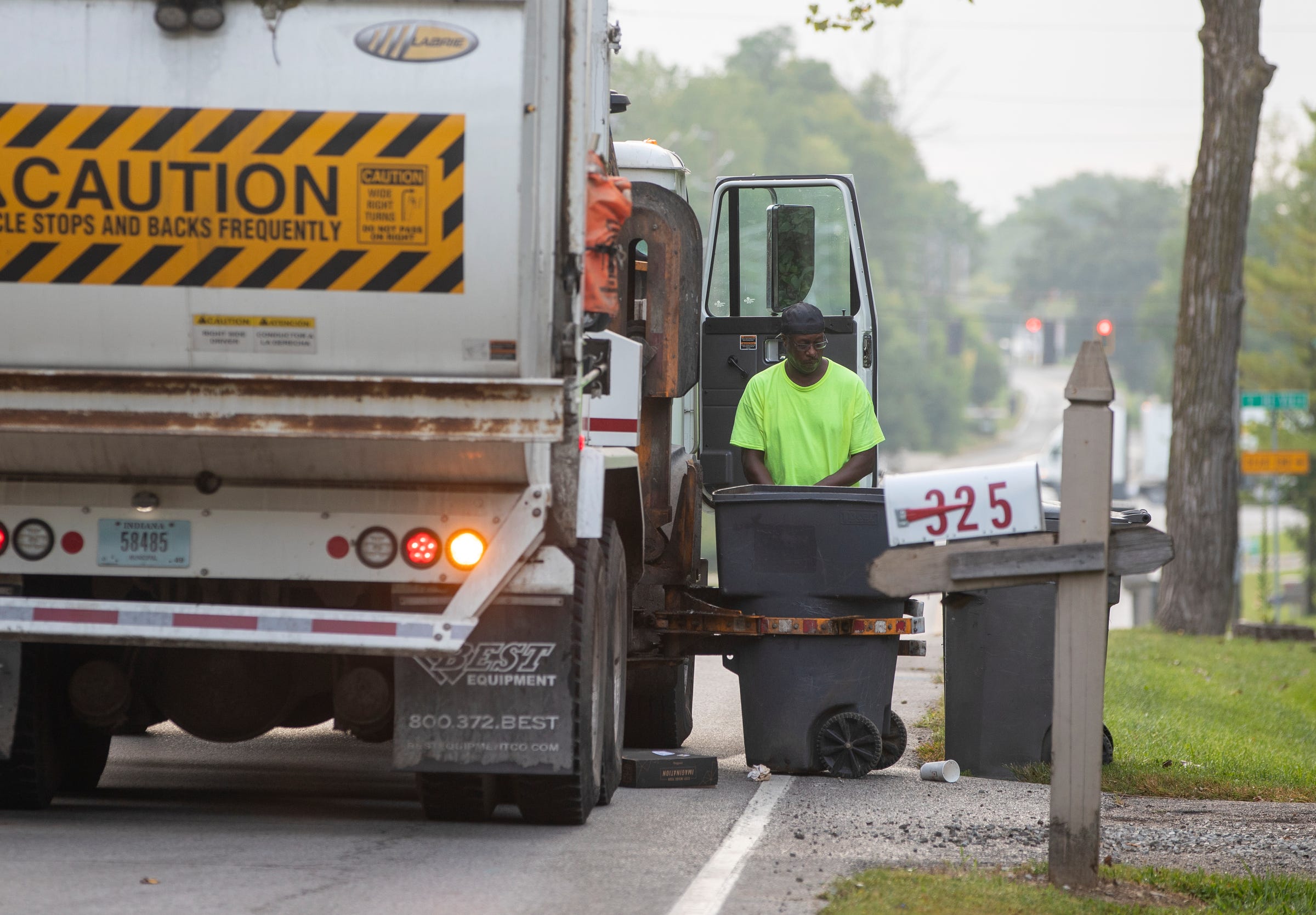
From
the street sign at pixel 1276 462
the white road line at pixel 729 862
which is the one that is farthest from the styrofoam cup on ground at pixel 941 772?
the street sign at pixel 1276 462

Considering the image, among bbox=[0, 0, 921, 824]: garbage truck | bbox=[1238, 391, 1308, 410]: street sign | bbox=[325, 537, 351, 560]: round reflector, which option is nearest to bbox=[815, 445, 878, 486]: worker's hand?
bbox=[0, 0, 921, 824]: garbage truck

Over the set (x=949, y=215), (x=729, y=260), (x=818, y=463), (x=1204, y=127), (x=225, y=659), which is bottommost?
(x=225, y=659)

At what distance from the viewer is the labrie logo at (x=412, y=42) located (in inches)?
218

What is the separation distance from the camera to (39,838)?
604 cm

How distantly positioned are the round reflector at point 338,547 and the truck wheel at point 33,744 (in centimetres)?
118

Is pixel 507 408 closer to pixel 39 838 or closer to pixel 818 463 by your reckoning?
pixel 39 838

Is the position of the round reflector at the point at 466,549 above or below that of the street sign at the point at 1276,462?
above

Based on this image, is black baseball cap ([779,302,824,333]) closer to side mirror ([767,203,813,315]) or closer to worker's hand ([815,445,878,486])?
worker's hand ([815,445,878,486])

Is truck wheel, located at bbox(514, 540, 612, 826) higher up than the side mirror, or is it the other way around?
the side mirror

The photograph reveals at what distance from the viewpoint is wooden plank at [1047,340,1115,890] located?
18.2 ft

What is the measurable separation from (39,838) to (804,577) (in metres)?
3.26

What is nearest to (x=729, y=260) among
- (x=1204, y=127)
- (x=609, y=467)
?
(x=609, y=467)

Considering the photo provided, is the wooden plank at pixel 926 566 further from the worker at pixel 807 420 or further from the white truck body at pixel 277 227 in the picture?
the worker at pixel 807 420

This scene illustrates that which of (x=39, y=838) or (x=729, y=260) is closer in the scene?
(x=39, y=838)
